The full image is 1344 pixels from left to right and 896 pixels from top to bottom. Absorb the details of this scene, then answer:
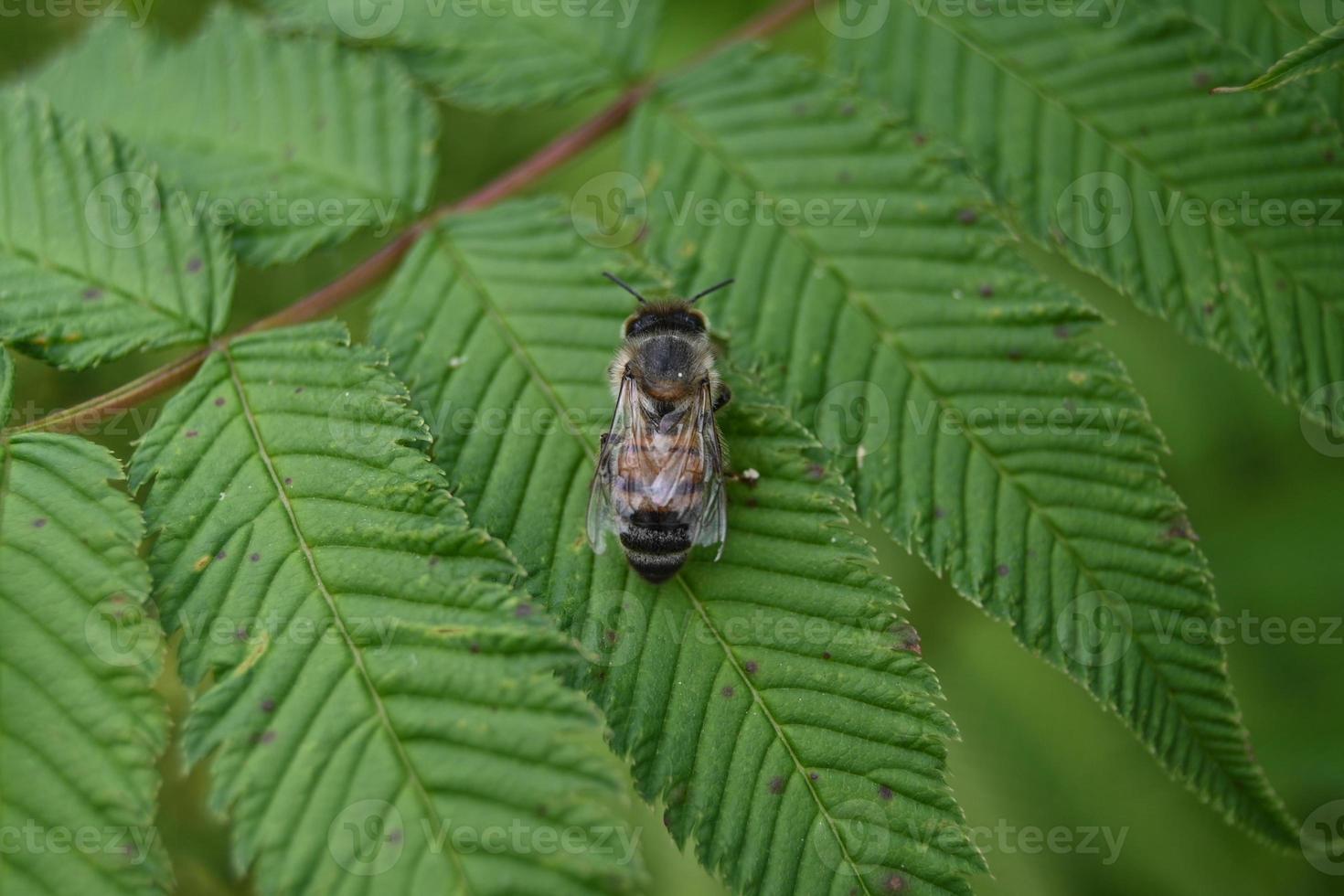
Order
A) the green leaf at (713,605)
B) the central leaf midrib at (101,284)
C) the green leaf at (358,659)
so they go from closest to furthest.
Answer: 1. the green leaf at (358,659)
2. the green leaf at (713,605)
3. the central leaf midrib at (101,284)

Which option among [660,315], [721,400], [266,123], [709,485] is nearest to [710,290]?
[660,315]

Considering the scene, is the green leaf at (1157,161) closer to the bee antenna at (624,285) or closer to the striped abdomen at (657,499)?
the bee antenna at (624,285)

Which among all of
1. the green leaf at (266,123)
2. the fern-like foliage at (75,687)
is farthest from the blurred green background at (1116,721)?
the fern-like foliage at (75,687)

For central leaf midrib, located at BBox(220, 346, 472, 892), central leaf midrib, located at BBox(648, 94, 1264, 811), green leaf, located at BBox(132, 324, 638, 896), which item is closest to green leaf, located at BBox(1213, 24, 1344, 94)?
central leaf midrib, located at BBox(648, 94, 1264, 811)

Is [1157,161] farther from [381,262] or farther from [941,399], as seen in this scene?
[381,262]

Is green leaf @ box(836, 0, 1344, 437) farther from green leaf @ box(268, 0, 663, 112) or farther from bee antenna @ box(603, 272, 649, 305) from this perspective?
bee antenna @ box(603, 272, 649, 305)

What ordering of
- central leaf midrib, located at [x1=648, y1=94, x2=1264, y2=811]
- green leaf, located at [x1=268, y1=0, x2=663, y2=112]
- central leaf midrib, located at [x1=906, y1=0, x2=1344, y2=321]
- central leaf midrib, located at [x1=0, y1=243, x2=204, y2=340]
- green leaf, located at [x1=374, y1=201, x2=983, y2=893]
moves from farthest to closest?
green leaf, located at [x1=268, y1=0, x2=663, y2=112], central leaf midrib, located at [x1=0, y1=243, x2=204, y2=340], central leaf midrib, located at [x1=906, y1=0, x2=1344, y2=321], central leaf midrib, located at [x1=648, y1=94, x2=1264, y2=811], green leaf, located at [x1=374, y1=201, x2=983, y2=893]

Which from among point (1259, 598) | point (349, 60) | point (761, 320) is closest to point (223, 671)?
point (761, 320)
